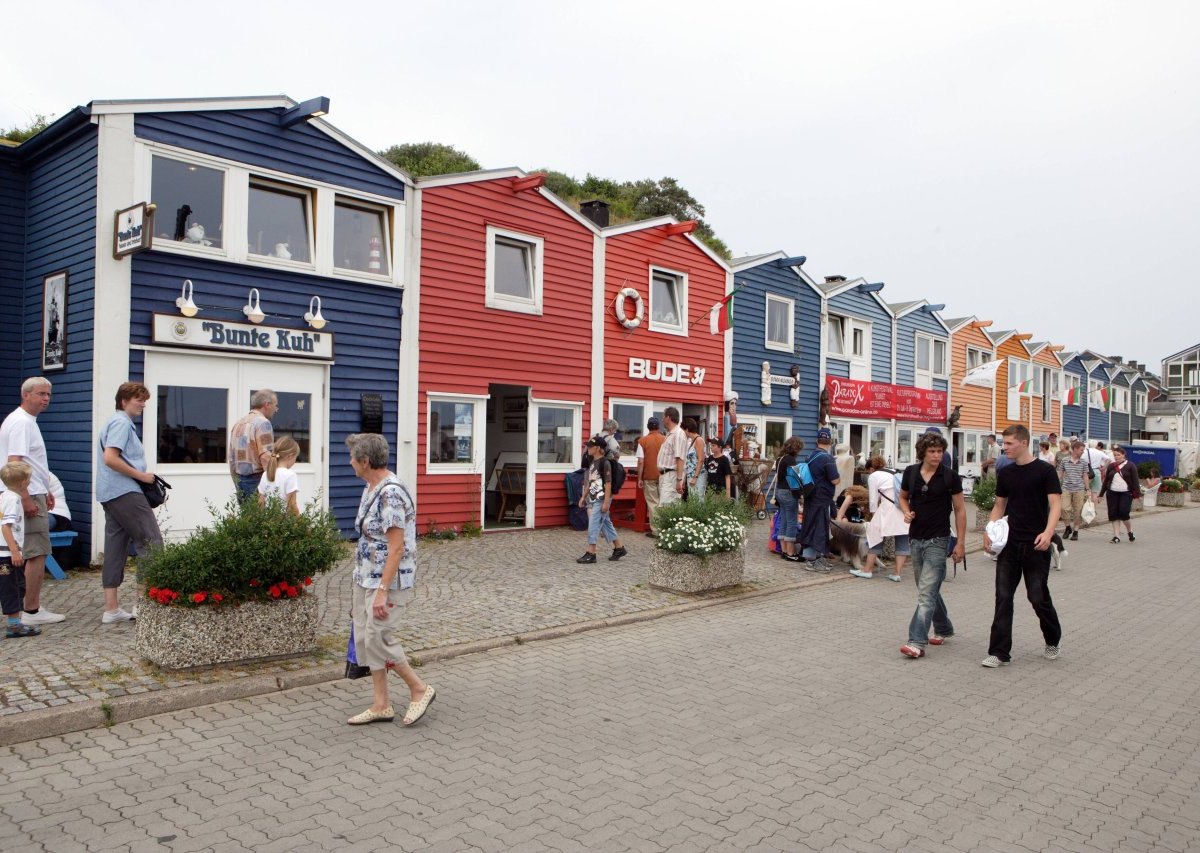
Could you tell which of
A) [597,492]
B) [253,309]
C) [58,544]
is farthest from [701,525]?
[58,544]

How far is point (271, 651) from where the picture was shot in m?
6.47

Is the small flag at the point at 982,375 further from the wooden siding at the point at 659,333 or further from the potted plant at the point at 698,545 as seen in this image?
the potted plant at the point at 698,545

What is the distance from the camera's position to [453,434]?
1403 centimetres

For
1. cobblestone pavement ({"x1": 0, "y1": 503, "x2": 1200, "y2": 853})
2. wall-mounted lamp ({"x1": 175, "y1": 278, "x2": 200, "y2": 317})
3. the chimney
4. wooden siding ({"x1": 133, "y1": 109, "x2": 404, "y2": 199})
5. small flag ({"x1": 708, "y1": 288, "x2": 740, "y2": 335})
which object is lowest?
cobblestone pavement ({"x1": 0, "y1": 503, "x2": 1200, "y2": 853})

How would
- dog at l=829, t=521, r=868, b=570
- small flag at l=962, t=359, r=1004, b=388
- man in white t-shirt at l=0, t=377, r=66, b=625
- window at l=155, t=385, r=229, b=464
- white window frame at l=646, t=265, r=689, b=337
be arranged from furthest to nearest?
small flag at l=962, t=359, r=1004, b=388 < white window frame at l=646, t=265, r=689, b=337 < dog at l=829, t=521, r=868, b=570 < window at l=155, t=385, r=229, b=464 < man in white t-shirt at l=0, t=377, r=66, b=625

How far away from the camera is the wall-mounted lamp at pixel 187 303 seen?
1074 centimetres

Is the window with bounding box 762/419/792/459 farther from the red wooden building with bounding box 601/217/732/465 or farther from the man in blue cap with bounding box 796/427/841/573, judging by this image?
the man in blue cap with bounding box 796/427/841/573

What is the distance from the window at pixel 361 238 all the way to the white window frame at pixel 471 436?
205cm

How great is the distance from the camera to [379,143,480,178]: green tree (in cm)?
3906

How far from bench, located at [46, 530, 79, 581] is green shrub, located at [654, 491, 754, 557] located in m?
6.41

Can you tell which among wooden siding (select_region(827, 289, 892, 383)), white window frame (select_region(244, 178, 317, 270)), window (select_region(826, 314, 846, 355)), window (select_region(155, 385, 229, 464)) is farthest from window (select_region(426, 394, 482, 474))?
wooden siding (select_region(827, 289, 892, 383))

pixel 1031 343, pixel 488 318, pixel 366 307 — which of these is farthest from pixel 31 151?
pixel 1031 343

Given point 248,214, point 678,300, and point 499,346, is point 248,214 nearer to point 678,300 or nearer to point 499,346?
point 499,346

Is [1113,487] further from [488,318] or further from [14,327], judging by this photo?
[14,327]
